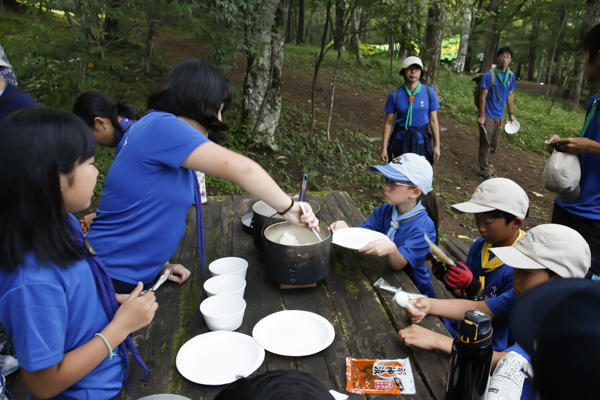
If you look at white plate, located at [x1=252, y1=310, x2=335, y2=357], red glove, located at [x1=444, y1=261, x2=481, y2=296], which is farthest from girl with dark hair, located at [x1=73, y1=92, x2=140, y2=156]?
red glove, located at [x1=444, y1=261, x2=481, y2=296]

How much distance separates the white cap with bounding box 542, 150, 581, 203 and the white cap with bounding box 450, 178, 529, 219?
0.42 m

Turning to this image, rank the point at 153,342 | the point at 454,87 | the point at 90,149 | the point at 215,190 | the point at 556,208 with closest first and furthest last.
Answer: the point at 90,149 → the point at 153,342 → the point at 556,208 → the point at 215,190 → the point at 454,87

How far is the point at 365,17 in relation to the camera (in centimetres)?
620

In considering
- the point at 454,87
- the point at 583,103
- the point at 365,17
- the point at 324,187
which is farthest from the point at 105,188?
the point at 583,103

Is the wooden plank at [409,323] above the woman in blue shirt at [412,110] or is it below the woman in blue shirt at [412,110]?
below

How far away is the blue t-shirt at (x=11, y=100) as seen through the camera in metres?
Result: 2.29

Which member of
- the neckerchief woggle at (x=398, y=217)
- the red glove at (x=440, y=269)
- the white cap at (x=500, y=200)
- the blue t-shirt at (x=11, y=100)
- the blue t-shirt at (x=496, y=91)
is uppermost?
the blue t-shirt at (x=496, y=91)

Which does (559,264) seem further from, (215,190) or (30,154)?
(215,190)

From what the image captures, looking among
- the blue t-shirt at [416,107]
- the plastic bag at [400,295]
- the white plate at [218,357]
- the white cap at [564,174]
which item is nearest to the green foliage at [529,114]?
the blue t-shirt at [416,107]

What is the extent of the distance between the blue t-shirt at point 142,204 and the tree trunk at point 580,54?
34.7 ft

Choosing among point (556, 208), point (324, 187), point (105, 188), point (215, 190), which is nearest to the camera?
point (105, 188)

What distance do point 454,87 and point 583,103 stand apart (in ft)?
19.9

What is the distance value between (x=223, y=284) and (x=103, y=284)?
64 cm

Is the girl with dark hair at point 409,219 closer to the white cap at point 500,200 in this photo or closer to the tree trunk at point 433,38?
the white cap at point 500,200
